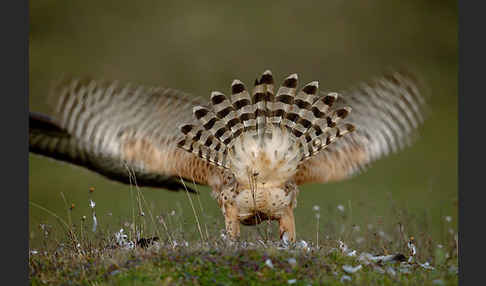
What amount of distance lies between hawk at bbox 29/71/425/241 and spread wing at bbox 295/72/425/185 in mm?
11

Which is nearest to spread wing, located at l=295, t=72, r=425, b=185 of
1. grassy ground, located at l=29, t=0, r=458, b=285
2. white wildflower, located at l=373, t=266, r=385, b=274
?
grassy ground, located at l=29, t=0, r=458, b=285

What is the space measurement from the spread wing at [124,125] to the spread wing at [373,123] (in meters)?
1.47

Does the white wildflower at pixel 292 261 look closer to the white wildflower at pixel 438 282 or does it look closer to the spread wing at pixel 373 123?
Answer: the white wildflower at pixel 438 282

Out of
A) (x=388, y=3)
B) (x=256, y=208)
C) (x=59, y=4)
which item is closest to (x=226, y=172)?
(x=256, y=208)

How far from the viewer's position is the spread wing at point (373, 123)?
6.35 m

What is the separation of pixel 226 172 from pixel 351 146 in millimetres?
1592

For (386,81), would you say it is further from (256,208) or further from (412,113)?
(256,208)

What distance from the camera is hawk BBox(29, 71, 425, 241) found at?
5.43 meters

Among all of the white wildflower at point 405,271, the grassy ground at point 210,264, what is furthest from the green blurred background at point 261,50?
the white wildflower at point 405,271

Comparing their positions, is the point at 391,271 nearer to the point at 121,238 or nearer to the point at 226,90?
the point at 121,238

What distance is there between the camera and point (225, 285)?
409 cm

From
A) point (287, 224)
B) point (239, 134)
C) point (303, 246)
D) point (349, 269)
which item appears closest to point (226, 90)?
point (287, 224)

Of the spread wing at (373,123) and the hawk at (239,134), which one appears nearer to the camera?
the hawk at (239,134)

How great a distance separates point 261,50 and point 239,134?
530 inches
